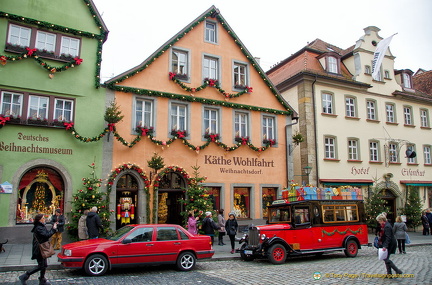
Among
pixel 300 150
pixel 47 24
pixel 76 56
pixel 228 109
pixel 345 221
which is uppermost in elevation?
pixel 47 24

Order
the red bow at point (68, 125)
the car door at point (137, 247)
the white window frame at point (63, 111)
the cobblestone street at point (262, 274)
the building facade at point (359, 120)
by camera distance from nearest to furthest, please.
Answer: the cobblestone street at point (262, 274)
the car door at point (137, 247)
the red bow at point (68, 125)
the white window frame at point (63, 111)
the building facade at point (359, 120)

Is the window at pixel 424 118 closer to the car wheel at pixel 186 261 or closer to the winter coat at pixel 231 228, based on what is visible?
the winter coat at pixel 231 228

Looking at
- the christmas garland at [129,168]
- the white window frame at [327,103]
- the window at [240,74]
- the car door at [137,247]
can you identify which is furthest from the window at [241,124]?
the car door at [137,247]

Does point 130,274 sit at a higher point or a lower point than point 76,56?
lower

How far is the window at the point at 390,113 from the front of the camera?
28.8 meters

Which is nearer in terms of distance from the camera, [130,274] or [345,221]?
[130,274]

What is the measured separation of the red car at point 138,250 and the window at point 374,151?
1872 cm

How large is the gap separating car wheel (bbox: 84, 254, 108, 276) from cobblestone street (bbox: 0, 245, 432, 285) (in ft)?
0.62

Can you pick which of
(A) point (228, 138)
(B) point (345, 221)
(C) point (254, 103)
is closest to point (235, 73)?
(C) point (254, 103)

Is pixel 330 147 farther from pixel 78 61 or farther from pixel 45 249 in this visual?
pixel 45 249

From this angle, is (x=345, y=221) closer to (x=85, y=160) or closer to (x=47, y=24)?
(x=85, y=160)

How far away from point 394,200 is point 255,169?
12836mm

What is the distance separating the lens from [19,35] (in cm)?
1655

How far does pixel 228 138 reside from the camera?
69.2 feet
